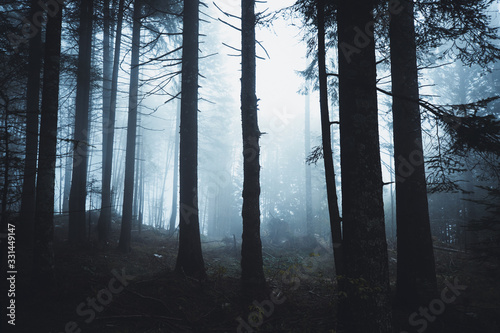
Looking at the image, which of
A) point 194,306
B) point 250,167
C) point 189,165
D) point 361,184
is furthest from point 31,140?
point 361,184

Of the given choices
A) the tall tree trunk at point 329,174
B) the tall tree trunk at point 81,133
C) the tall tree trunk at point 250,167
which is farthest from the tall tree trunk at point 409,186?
the tall tree trunk at point 81,133

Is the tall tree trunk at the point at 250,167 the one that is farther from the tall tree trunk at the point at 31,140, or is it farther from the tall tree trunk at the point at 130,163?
the tall tree trunk at the point at 31,140

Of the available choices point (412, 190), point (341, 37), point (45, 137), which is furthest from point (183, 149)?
point (412, 190)

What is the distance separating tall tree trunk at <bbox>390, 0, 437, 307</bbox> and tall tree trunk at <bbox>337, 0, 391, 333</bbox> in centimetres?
189

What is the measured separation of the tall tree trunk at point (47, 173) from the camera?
5996 mm

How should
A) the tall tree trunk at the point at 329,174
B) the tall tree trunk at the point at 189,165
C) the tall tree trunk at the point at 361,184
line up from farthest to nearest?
1. the tall tree trunk at the point at 189,165
2. the tall tree trunk at the point at 329,174
3. the tall tree trunk at the point at 361,184

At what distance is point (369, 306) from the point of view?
11.0 ft

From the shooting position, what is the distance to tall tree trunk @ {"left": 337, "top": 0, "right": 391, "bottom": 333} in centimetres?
338

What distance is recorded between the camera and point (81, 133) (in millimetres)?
11555

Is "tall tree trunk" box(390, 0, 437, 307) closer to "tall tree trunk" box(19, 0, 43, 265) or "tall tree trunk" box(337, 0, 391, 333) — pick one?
"tall tree trunk" box(337, 0, 391, 333)

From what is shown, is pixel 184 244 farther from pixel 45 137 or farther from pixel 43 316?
pixel 45 137

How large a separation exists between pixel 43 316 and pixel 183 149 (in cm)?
489

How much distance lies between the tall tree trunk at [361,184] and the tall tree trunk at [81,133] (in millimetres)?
11278

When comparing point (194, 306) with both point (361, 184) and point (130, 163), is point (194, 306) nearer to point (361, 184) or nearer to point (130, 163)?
point (361, 184)
